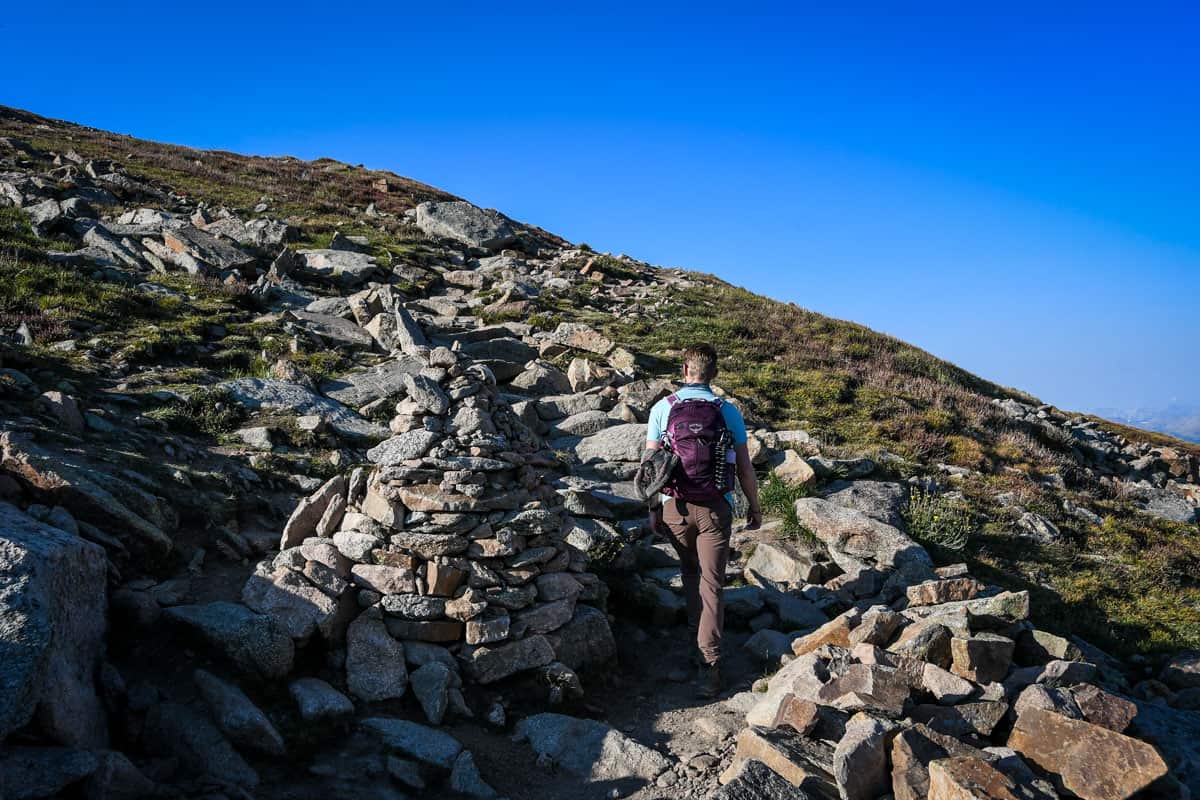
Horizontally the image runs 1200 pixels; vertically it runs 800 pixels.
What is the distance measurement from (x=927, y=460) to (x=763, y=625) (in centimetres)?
731

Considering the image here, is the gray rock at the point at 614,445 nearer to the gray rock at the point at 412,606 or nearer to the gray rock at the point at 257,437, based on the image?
the gray rock at the point at 257,437

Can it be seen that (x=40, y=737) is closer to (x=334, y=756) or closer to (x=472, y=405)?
(x=334, y=756)

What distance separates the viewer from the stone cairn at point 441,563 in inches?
250

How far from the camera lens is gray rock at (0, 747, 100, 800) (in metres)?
3.80

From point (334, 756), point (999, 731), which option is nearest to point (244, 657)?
point (334, 756)

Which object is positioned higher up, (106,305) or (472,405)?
(106,305)

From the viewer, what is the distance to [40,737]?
13.7ft

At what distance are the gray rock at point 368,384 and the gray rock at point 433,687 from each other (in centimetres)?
679

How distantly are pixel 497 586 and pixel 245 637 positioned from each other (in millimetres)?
2098

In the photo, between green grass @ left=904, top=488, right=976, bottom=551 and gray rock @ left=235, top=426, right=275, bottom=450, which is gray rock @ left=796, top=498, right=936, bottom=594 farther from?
gray rock @ left=235, top=426, right=275, bottom=450

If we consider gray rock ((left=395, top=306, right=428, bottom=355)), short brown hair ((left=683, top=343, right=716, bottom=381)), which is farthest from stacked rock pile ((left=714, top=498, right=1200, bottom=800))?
gray rock ((left=395, top=306, right=428, bottom=355))

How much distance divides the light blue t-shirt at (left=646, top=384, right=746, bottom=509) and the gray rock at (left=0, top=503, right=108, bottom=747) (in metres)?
4.54

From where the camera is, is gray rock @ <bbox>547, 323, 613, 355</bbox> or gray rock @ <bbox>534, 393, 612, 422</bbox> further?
gray rock @ <bbox>547, 323, 613, 355</bbox>

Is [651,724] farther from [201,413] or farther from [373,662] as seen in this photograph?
[201,413]
